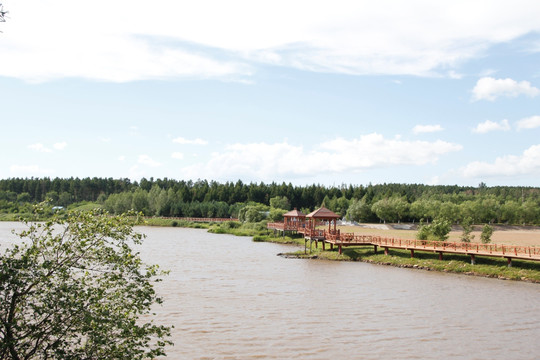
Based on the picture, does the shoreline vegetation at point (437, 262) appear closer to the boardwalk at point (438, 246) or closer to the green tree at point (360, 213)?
the boardwalk at point (438, 246)

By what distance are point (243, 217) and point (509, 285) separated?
70881 mm

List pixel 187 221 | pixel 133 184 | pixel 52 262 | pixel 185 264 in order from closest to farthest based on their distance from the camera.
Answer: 1. pixel 52 262
2. pixel 185 264
3. pixel 187 221
4. pixel 133 184

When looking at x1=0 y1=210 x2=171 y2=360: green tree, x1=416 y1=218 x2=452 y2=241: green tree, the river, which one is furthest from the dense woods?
x1=0 y1=210 x2=171 y2=360: green tree

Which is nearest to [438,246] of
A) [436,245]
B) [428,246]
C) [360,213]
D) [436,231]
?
[436,245]

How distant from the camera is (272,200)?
130 meters

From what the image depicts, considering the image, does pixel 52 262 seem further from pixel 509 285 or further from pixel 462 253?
pixel 462 253

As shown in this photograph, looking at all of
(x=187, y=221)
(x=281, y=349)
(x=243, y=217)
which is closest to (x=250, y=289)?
(x=281, y=349)

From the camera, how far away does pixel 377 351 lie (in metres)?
17.0

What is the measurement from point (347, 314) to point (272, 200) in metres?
107

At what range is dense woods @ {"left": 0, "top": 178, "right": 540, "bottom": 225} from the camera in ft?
344

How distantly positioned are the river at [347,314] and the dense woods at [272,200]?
5244cm

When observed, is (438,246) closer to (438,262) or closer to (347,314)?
(438,262)

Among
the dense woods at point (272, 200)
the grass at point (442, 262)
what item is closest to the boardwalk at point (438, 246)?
the grass at point (442, 262)

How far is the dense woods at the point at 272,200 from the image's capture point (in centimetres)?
10488
